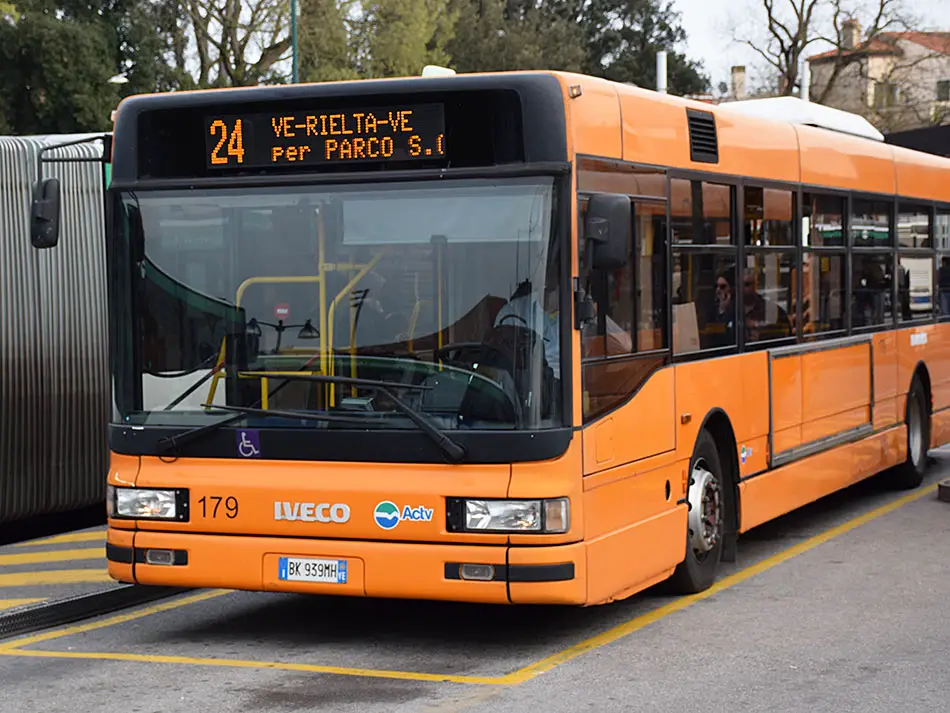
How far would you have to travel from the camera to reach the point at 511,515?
7812mm

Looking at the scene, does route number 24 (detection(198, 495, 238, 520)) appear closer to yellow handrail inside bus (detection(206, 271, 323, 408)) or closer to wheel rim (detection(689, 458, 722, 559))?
yellow handrail inside bus (detection(206, 271, 323, 408))

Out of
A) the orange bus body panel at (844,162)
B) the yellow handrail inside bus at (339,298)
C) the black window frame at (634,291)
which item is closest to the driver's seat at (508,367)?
the black window frame at (634,291)

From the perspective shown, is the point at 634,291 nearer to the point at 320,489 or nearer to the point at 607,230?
the point at 607,230

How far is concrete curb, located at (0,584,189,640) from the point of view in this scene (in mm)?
9102

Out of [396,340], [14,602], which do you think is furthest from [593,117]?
[14,602]

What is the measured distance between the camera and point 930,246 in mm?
15617

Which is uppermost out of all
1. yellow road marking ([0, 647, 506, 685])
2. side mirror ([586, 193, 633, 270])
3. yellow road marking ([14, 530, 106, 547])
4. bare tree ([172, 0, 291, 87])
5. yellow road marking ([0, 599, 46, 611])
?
bare tree ([172, 0, 291, 87])

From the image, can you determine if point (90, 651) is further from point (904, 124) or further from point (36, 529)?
point (904, 124)

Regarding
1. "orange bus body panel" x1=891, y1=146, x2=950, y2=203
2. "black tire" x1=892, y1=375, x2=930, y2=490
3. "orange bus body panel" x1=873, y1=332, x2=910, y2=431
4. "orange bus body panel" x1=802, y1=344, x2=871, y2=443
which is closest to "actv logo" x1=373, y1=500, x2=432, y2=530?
"orange bus body panel" x1=802, y1=344, x2=871, y2=443

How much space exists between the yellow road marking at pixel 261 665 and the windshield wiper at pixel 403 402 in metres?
0.99

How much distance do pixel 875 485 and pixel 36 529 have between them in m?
7.31

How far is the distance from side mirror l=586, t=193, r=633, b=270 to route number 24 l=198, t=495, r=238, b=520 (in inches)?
82.3

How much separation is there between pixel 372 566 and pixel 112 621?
7.10 feet

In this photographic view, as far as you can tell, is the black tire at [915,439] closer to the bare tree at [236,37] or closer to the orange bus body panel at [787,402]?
the orange bus body panel at [787,402]
